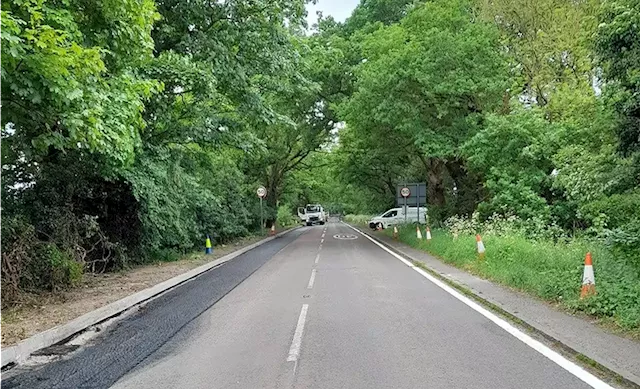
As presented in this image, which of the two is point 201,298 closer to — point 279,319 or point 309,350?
Result: point 279,319

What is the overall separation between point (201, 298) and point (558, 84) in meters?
16.4

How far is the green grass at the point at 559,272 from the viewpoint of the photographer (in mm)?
7191

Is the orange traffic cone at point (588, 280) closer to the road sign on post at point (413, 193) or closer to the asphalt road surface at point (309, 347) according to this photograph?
the asphalt road surface at point (309, 347)

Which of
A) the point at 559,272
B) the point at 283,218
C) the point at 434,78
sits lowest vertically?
the point at 559,272

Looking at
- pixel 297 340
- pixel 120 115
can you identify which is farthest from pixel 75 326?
pixel 297 340

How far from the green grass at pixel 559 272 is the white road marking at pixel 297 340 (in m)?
4.18

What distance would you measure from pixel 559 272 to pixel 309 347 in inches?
223

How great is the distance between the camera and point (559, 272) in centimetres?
945

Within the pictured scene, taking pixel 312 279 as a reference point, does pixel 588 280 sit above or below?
above

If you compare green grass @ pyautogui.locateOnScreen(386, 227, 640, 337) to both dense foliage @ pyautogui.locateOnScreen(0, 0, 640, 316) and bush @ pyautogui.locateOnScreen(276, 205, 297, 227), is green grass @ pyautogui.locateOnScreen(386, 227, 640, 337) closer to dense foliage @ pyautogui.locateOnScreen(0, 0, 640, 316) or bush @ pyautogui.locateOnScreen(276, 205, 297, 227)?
dense foliage @ pyautogui.locateOnScreen(0, 0, 640, 316)

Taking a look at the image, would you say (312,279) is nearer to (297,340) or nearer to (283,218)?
A: (297,340)

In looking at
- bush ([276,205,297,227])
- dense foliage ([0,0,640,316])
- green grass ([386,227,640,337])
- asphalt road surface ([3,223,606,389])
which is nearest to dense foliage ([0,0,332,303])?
dense foliage ([0,0,640,316])

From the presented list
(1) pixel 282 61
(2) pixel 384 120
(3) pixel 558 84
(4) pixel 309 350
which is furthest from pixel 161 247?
(3) pixel 558 84

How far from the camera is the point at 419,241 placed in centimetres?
2145
